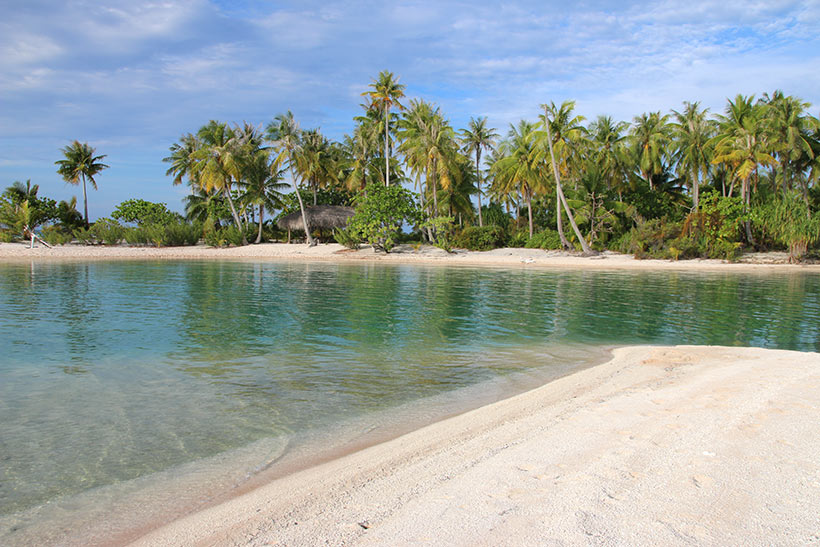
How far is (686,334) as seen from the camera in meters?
11.0

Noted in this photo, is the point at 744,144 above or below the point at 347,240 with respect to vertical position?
above

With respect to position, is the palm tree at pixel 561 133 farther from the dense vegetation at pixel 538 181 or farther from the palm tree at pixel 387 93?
the palm tree at pixel 387 93

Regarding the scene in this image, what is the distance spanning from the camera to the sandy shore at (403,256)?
3158 cm

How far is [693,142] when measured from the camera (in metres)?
38.8

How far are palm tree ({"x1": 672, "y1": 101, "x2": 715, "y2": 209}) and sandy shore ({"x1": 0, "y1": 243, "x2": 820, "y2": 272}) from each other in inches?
328

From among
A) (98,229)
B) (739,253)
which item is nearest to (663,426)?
(739,253)

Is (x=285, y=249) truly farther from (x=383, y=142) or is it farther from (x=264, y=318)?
(x=264, y=318)

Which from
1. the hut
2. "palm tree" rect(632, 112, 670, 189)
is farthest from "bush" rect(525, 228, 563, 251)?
the hut

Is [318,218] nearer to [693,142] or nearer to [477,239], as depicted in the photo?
[477,239]

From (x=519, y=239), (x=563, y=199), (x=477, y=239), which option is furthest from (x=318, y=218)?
(x=563, y=199)

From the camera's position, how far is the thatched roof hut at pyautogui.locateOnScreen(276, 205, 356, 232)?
46.6 metres

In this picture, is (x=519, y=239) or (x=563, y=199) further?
(x=519, y=239)

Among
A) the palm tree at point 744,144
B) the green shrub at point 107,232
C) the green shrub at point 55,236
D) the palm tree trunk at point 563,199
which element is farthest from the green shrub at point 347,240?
the palm tree at point 744,144

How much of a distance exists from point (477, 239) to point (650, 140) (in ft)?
52.6
